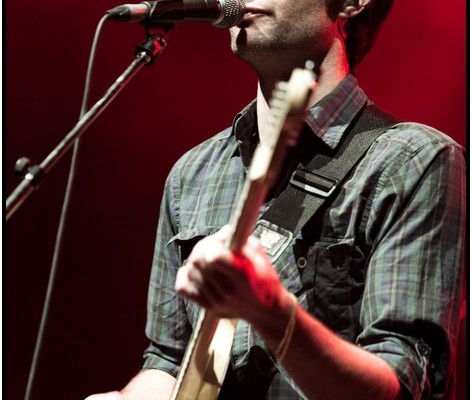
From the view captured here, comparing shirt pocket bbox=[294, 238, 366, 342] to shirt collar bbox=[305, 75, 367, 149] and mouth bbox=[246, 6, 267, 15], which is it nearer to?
shirt collar bbox=[305, 75, 367, 149]

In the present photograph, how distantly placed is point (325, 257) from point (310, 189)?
0.18 m

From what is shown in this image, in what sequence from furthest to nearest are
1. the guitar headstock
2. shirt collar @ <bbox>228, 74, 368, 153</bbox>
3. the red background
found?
the red background
shirt collar @ <bbox>228, 74, 368, 153</bbox>
the guitar headstock

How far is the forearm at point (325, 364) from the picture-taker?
1.34 metres

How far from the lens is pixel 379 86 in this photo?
3.04 meters

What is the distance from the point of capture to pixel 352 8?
2.14 metres

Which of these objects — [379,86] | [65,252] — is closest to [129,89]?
[65,252]

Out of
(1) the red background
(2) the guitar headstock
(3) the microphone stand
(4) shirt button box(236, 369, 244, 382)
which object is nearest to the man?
(4) shirt button box(236, 369, 244, 382)

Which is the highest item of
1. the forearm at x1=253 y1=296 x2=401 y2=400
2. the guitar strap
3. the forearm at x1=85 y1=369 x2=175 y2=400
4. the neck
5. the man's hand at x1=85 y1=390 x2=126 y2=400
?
the neck

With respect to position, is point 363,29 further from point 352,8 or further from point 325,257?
point 325,257

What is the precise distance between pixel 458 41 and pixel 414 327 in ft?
5.82

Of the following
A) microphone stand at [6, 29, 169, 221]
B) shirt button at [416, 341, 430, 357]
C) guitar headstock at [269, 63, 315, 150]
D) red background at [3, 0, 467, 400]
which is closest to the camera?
guitar headstock at [269, 63, 315, 150]

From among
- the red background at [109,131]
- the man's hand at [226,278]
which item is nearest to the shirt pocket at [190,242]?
the man's hand at [226,278]

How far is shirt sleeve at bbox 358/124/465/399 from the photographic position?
5.20 feet

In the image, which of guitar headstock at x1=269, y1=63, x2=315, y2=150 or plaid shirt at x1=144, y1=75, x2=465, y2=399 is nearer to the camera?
guitar headstock at x1=269, y1=63, x2=315, y2=150
